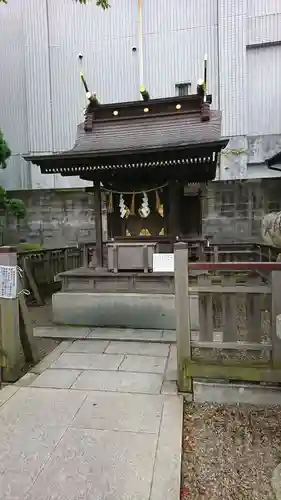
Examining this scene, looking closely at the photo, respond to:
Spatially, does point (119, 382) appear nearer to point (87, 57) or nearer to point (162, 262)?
point (162, 262)

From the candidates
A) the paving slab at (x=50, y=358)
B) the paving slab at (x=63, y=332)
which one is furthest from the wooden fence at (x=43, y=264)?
the paving slab at (x=50, y=358)

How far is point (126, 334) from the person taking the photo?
5742 millimetres

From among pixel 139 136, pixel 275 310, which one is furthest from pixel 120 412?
pixel 139 136

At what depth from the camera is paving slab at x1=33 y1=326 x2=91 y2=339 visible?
5.69m

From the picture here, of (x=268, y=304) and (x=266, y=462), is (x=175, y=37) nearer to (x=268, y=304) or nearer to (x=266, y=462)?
(x=268, y=304)

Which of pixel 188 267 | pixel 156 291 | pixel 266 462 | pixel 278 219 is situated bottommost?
pixel 266 462

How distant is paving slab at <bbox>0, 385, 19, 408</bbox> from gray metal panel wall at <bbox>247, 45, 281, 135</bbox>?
42.4ft

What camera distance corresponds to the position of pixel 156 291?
6.40 m

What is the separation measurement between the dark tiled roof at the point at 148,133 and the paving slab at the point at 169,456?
4539 mm

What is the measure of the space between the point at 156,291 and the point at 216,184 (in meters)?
8.20

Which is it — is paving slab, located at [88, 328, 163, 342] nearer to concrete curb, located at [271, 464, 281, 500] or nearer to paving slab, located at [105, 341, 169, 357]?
paving slab, located at [105, 341, 169, 357]

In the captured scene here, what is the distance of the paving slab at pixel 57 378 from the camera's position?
3787mm

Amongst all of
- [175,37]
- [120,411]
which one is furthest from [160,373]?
[175,37]

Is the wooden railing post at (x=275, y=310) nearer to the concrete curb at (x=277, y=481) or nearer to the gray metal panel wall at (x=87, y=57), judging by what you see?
the concrete curb at (x=277, y=481)
